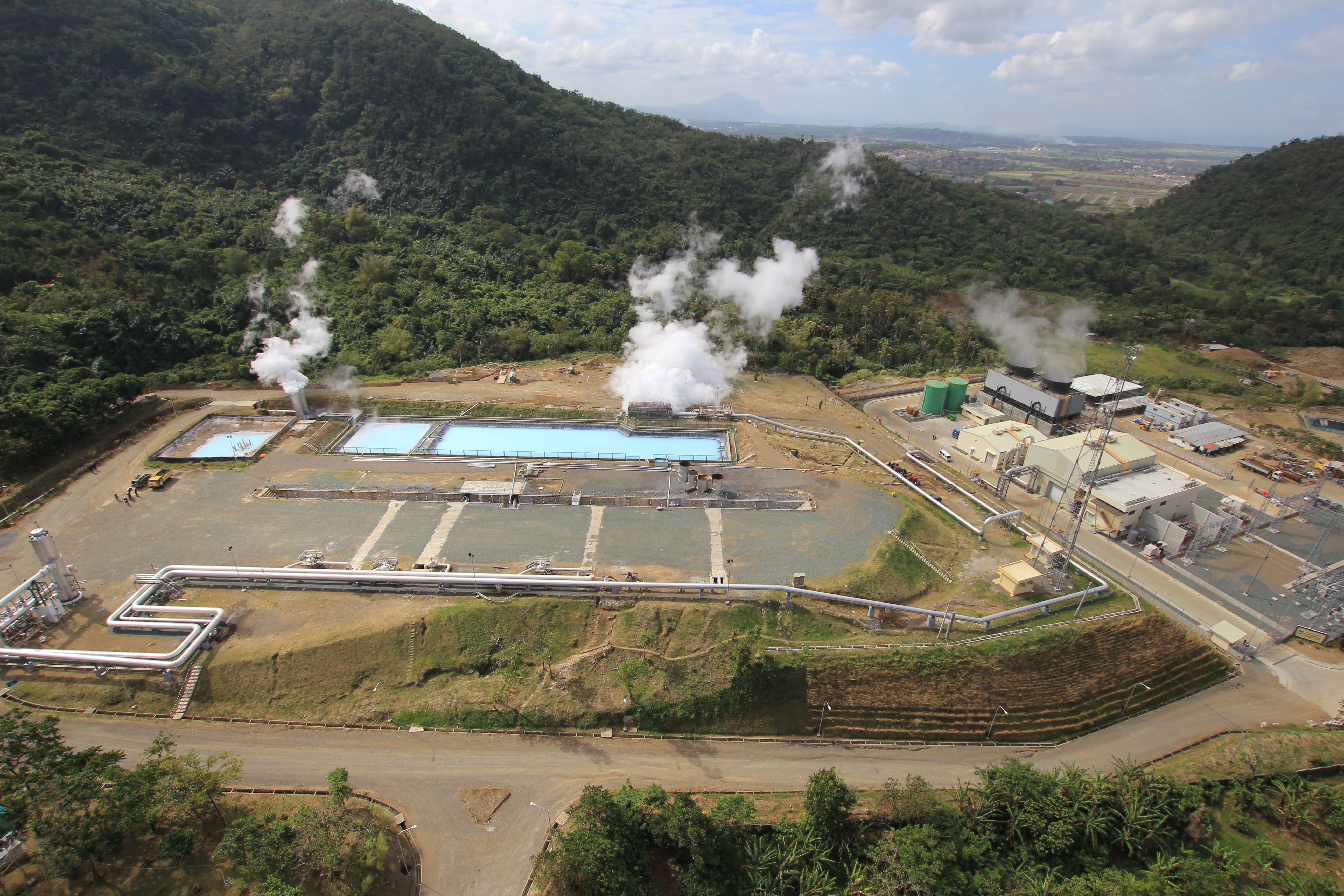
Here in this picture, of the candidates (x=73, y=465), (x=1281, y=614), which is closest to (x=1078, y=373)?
(x=1281, y=614)

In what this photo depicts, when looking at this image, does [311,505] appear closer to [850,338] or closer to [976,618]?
[976,618]

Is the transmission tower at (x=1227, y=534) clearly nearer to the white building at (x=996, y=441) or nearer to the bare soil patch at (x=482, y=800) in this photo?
the white building at (x=996, y=441)

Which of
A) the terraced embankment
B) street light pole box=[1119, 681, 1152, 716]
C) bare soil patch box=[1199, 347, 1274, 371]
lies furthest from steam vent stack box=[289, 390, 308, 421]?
bare soil patch box=[1199, 347, 1274, 371]

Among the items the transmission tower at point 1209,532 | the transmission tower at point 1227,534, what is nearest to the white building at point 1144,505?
the transmission tower at point 1209,532

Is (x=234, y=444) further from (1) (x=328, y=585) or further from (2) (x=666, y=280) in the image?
(2) (x=666, y=280)

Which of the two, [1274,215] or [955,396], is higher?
[1274,215]

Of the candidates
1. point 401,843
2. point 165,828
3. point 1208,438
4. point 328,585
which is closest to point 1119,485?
point 1208,438
